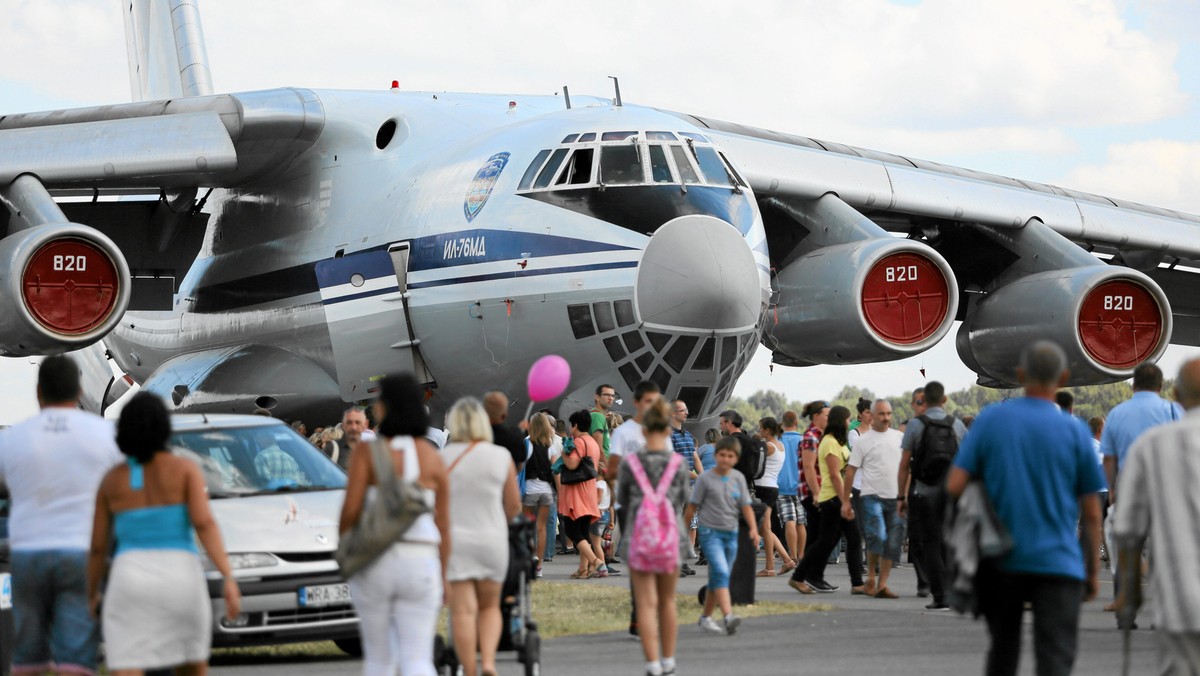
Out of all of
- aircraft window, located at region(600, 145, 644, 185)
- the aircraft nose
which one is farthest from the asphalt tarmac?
aircraft window, located at region(600, 145, 644, 185)

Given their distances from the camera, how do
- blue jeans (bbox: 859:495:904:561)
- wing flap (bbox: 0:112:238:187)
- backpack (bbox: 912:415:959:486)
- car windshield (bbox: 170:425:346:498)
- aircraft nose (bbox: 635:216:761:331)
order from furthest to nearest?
1. wing flap (bbox: 0:112:238:187)
2. aircraft nose (bbox: 635:216:761:331)
3. blue jeans (bbox: 859:495:904:561)
4. backpack (bbox: 912:415:959:486)
5. car windshield (bbox: 170:425:346:498)

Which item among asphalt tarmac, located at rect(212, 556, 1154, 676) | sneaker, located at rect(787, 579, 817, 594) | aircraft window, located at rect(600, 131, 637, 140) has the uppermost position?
aircraft window, located at rect(600, 131, 637, 140)

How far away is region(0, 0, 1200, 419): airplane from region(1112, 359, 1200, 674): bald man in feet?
24.3

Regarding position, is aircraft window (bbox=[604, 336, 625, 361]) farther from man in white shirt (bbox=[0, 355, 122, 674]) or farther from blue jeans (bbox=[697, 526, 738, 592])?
man in white shirt (bbox=[0, 355, 122, 674])

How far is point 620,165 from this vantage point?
548 inches

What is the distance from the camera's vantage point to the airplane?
1374 centimetres

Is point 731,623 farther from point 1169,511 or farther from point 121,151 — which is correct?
point 121,151

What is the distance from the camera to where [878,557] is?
12547mm

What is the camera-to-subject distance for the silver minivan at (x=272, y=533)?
27.0ft

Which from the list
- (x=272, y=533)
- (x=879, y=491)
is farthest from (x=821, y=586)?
(x=272, y=533)

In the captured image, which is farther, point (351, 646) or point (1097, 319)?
point (1097, 319)

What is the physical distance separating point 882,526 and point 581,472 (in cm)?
286

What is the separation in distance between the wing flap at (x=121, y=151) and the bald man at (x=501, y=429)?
7.42 meters

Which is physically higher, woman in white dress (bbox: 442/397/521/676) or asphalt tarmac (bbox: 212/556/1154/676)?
woman in white dress (bbox: 442/397/521/676)
